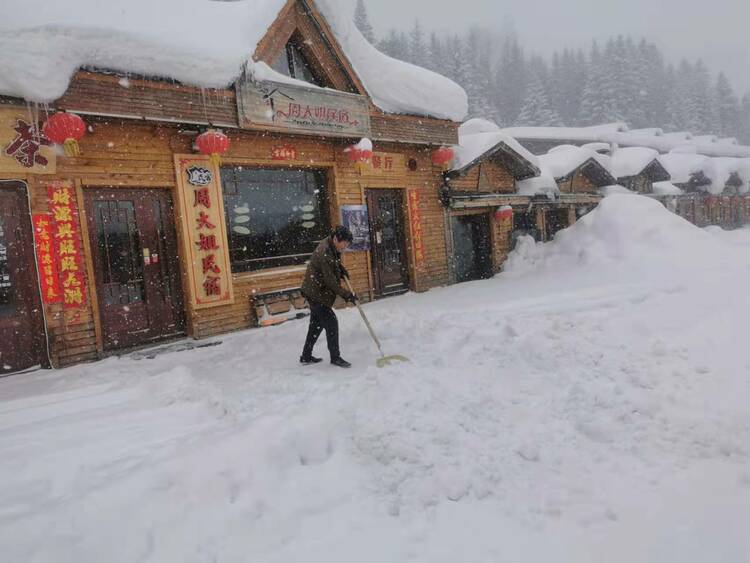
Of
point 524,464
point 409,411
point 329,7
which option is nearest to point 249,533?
point 409,411

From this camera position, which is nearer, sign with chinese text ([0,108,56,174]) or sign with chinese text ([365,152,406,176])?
sign with chinese text ([0,108,56,174])

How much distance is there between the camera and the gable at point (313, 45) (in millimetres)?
8875

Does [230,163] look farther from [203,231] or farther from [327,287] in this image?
[327,287]

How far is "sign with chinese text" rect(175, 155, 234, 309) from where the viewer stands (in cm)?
770

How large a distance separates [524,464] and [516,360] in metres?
1.99

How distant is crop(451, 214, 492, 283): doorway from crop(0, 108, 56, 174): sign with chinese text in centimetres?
1017

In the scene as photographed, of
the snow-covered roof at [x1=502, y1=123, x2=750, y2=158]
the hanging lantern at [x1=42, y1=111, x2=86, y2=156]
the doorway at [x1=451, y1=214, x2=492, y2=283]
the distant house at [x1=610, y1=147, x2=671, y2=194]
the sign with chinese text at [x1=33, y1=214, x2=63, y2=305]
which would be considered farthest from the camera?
the snow-covered roof at [x1=502, y1=123, x2=750, y2=158]

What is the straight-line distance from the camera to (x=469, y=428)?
373 cm

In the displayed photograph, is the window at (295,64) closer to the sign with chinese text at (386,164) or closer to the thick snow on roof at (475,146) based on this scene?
the sign with chinese text at (386,164)

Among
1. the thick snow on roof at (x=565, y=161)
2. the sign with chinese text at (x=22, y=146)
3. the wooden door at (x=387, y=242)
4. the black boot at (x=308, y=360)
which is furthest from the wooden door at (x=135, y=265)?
the thick snow on roof at (x=565, y=161)

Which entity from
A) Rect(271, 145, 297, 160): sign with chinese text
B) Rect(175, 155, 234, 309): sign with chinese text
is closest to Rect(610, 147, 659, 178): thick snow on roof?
Rect(271, 145, 297, 160): sign with chinese text

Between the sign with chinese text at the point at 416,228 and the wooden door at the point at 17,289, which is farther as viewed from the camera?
the sign with chinese text at the point at 416,228

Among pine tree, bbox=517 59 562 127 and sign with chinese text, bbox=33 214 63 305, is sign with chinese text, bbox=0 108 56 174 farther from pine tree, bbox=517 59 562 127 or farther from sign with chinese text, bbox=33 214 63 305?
pine tree, bbox=517 59 562 127

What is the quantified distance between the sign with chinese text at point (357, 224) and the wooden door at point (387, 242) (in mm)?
380
